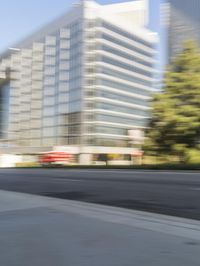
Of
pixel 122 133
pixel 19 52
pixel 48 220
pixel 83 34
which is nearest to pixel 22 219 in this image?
pixel 48 220

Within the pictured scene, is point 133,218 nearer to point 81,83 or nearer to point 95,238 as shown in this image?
point 95,238

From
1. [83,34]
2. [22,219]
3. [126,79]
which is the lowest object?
[22,219]

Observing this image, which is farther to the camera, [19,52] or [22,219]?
[19,52]

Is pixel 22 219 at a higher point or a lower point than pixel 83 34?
lower

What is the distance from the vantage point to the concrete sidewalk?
5.20 meters

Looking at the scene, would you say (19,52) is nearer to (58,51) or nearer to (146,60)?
(58,51)

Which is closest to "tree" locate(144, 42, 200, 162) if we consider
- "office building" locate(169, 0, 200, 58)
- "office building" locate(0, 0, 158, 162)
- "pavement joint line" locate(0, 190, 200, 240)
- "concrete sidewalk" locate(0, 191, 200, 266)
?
"office building" locate(169, 0, 200, 58)

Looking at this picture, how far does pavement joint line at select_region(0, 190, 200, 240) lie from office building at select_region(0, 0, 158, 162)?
87676mm

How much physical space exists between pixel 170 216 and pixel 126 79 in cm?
11401

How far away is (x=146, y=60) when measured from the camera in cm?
13112

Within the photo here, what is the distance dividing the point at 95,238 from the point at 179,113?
35.5m

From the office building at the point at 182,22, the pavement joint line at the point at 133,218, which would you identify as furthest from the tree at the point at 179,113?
the pavement joint line at the point at 133,218

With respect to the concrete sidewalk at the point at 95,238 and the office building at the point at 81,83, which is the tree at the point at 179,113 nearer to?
the concrete sidewalk at the point at 95,238

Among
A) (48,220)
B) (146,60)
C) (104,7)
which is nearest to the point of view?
(48,220)
